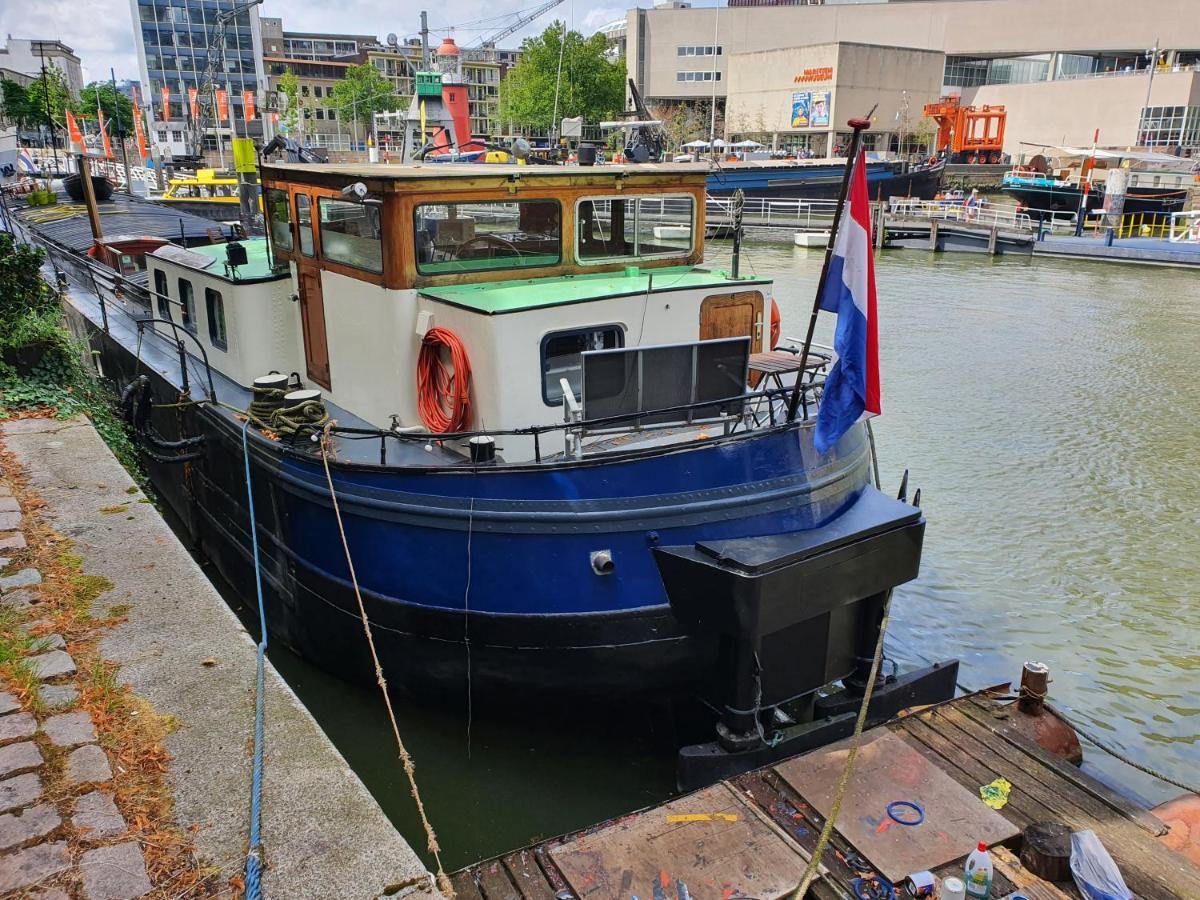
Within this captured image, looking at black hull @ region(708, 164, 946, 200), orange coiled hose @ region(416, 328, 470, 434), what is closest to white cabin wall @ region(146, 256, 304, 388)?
orange coiled hose @ region(416, 328, 470, 434)

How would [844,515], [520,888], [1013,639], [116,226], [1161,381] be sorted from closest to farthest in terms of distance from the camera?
1. [520,888]
2. [844,515]
3. [1013,639]
4. [1161,381]
5. [116,226]

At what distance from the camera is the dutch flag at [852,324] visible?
209 inches

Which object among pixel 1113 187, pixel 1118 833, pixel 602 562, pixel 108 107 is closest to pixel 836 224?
pixel 602 562

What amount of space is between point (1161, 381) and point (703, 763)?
15.9 metres

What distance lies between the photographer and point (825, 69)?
63125 millimetres

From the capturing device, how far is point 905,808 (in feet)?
17.1

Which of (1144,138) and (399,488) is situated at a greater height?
(1144,138)

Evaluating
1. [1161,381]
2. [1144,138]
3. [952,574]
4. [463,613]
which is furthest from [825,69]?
[463,613]

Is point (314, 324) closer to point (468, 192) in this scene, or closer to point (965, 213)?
point (468, 192)

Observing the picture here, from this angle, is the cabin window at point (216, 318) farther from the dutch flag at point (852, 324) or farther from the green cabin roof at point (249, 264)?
the dutch flag at point (852, 324)

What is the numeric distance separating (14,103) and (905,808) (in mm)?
80373

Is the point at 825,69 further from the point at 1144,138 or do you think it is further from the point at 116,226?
the point at 116,226

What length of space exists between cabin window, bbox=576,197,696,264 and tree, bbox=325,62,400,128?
7579cm

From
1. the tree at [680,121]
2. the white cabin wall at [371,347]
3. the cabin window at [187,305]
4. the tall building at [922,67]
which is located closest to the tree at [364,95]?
the tall building at [922,67]
